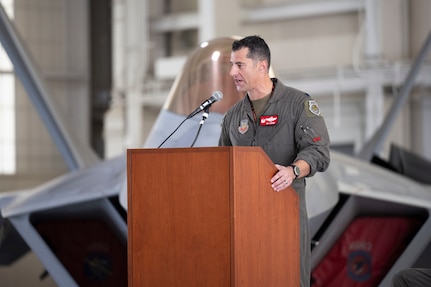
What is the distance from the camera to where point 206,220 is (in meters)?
2.32

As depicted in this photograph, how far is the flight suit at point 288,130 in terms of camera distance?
2.68 m

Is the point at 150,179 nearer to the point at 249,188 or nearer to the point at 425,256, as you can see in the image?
the point at 249,188

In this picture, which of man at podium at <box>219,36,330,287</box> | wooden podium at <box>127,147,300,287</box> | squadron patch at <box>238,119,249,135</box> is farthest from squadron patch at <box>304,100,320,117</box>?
wooden podium at <box>127,147,300,287</box>

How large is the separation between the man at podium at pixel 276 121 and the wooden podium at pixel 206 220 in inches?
8.3

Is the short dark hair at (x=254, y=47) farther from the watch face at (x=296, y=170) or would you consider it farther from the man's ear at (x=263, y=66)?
the watch face at (x=296, y=170)

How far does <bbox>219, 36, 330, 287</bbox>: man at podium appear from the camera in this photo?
2641mm

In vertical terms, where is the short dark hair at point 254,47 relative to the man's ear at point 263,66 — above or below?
above

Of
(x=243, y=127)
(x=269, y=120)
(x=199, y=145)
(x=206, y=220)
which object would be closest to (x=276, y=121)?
(x=269, y=120)

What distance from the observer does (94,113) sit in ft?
51.8

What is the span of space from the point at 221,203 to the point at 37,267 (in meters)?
8.80

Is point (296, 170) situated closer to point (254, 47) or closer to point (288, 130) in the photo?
point (288, 130)

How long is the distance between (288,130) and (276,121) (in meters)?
0.06

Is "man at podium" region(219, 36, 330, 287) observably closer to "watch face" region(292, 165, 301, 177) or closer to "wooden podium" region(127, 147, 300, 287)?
"watch face" region(292, 165, 301, 177)

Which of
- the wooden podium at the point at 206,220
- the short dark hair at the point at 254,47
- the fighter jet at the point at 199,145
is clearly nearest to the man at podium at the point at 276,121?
the short dark hair at the point at 254,47
